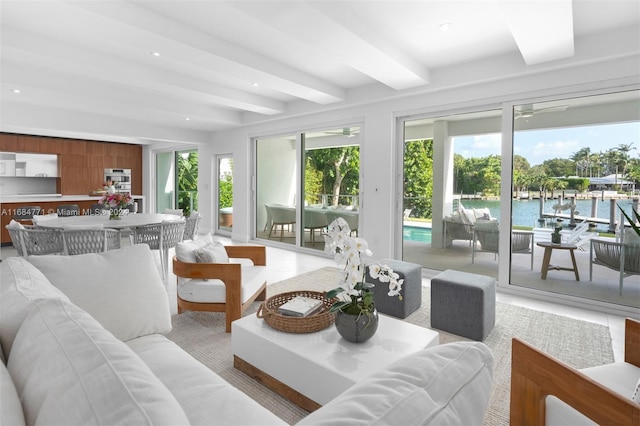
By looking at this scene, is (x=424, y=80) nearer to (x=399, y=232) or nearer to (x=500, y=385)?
(x=399, y=232)

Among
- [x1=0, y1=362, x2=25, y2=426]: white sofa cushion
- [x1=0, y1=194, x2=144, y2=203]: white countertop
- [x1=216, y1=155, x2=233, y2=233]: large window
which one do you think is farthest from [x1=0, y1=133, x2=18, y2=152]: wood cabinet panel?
[x1=0, y1=362, x2=25, y2=426]: white sofa cushion

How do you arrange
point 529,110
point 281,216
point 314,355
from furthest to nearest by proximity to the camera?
point 281,216 → point 529,110 → point 314,355

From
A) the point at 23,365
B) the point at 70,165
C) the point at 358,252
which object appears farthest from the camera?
the point at 70,165

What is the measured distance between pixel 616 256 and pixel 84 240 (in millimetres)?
5606

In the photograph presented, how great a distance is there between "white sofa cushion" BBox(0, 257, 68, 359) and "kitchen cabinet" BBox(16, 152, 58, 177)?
8495 millimetres

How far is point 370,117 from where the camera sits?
5.30 m

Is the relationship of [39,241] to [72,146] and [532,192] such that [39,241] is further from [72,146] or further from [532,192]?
[72,146]

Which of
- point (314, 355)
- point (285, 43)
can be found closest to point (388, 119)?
point (285, 43)

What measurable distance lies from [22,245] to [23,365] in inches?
151

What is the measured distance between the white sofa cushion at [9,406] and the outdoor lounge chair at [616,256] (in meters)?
4.68

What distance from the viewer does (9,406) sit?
697 mm

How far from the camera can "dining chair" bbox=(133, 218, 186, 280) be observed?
4406mm

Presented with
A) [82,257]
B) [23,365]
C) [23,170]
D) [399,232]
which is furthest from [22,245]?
[23,170]

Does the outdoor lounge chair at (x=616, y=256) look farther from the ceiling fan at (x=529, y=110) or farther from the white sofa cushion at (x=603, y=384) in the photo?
the white sofa cushion at (x=603, y=384)
